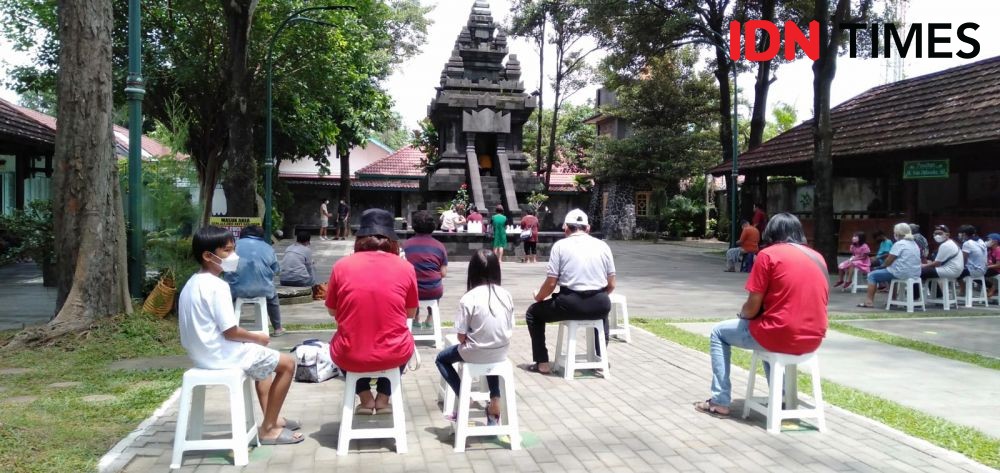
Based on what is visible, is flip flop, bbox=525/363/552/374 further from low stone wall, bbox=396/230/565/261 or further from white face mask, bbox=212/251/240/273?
low stone wall, bbox=396/230/565/261

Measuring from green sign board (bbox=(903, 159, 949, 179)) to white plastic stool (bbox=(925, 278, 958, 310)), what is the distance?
587 centimetres

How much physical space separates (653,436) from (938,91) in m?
18.9

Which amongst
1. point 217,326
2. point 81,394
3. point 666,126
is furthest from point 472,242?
point 666,126

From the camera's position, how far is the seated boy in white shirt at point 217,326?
4.55m

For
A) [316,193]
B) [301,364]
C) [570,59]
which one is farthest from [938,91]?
[316,193]

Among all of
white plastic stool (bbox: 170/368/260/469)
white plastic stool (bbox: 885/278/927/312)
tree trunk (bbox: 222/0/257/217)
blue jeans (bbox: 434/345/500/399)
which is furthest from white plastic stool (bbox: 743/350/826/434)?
tree trunk (bbox: 222/0/257/217)

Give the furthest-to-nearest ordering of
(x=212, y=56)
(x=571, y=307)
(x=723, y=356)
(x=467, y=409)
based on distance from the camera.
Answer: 1. (x=212, y=56)
2. (x=571, y=307)
3. (x=723, y=356)
4. (x=467, y=409)

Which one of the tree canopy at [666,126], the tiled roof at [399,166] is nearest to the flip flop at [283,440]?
the tree canopy at [666,126]

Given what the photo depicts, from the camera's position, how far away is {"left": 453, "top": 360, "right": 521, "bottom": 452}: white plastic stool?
4992mm

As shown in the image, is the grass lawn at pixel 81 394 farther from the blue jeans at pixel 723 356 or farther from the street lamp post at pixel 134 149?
the blue jeans at pixel 723 356

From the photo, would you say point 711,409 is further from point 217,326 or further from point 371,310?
point 217,326

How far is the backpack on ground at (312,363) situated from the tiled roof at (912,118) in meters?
15.4

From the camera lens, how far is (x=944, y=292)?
1232 centimetres

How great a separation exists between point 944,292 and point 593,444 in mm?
9691
